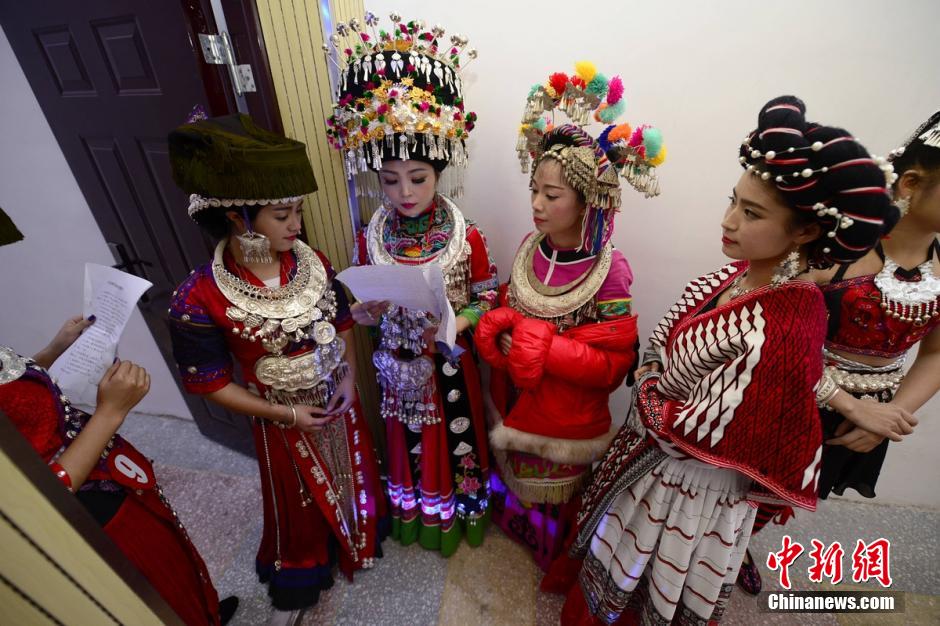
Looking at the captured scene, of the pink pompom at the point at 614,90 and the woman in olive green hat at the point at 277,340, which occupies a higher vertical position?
the pink pompom at the point at 614,90

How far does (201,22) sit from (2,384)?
111 cm

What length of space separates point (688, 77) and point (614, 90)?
1.37 ft

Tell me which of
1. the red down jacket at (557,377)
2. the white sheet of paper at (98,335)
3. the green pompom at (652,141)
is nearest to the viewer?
the white sheet of paper at (98,335)

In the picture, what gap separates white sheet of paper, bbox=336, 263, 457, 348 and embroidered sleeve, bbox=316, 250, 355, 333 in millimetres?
181

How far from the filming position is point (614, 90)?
1022 millimetres

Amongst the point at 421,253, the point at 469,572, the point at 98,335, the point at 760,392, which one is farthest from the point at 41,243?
the point at 760,392

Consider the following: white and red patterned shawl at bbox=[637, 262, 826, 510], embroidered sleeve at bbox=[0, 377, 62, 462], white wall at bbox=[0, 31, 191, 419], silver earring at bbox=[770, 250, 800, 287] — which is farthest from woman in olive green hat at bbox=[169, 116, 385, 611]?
white wall at bbox=[0, 31, 191, 419]

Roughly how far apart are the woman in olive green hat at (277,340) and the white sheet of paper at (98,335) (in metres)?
0.15

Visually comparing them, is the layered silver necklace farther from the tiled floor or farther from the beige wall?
the beige wall

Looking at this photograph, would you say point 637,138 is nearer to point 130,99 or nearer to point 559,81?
point 559,81

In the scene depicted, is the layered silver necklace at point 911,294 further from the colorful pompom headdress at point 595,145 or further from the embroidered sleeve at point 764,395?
the colorful pompom headdress at point 595,145

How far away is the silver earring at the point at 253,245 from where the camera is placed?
3.38 ft

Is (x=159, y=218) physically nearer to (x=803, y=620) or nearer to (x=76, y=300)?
(x=76, y=300)

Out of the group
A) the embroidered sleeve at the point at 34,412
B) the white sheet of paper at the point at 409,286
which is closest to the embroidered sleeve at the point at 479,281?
the white sheet of paper at the point at 409,286
